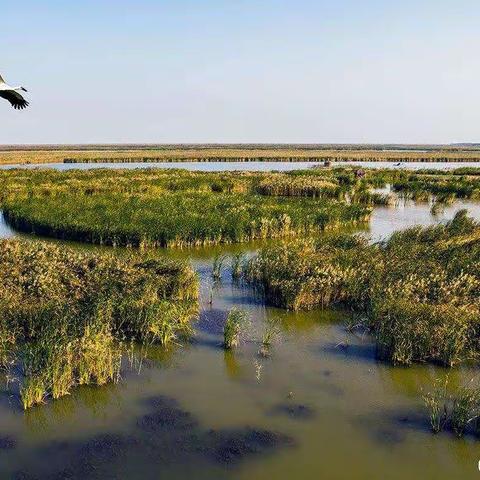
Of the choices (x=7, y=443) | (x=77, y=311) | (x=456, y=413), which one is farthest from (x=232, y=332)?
(x=7, y=443)

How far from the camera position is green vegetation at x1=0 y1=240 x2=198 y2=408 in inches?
353

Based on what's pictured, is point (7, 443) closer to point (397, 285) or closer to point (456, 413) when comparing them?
point (456, 413)

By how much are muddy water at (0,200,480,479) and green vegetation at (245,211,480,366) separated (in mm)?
535

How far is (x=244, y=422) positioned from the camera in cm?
821

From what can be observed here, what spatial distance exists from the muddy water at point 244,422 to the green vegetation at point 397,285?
0.54 metres

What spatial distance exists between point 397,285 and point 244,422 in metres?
6.32

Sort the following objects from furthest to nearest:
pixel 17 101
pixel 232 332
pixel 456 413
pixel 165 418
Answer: pixel 232 332 → pixel 165 418 → pixel 456 413 → pixel 17 101

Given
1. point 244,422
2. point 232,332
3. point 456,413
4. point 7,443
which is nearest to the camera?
point 7,443

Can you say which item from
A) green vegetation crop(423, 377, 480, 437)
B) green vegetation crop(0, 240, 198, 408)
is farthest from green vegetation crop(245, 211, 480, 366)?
green vegetation crop(0, 240, 198, 408)

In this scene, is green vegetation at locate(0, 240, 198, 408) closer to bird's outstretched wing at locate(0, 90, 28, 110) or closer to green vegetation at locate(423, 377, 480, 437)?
bird's outstretched wing at locate(0, 90, 28, 110)

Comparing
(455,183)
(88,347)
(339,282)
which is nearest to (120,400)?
(88,347)

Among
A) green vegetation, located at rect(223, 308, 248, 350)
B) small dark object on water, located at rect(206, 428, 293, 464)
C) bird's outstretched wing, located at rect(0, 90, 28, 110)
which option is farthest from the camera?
green vegetation, located at rect(223, 308, 248, 350)

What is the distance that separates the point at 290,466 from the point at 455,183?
1558 inches

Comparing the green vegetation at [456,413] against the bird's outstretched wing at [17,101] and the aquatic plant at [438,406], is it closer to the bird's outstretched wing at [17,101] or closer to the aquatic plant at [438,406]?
the aquatic plant at [438,406]
